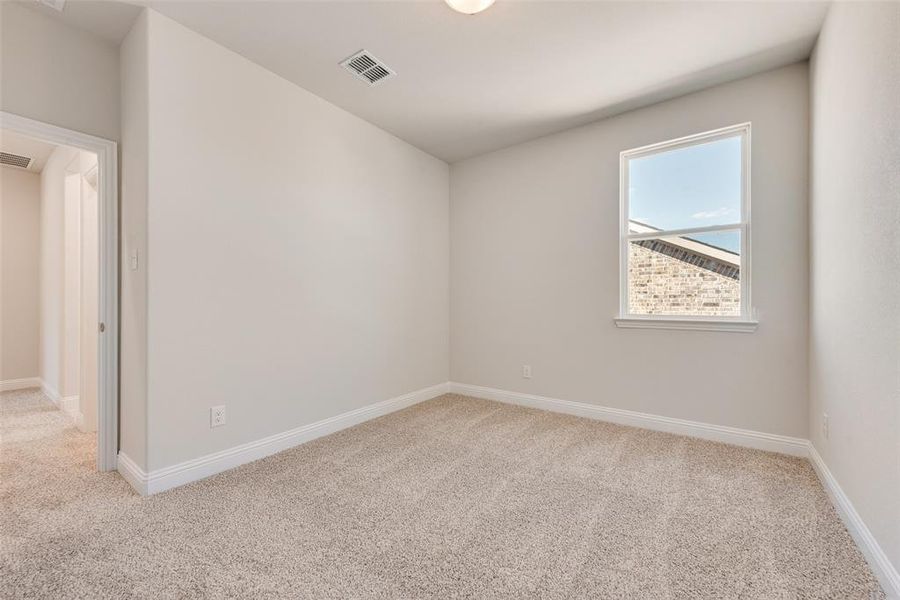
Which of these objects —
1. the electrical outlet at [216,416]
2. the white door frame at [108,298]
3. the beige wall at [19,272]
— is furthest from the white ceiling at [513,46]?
the beige wall at [19,272]

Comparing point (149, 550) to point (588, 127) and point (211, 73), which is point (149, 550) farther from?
point (588, 127)

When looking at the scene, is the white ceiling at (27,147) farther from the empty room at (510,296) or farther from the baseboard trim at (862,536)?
the baseboard trim at (862,536)

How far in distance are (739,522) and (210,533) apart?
2392 millimetres

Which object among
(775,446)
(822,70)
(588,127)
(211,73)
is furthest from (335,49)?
(775,446)

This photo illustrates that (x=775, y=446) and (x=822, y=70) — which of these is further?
(x=775, y=446)

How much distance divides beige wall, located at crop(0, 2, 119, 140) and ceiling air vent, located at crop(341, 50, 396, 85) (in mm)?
1382

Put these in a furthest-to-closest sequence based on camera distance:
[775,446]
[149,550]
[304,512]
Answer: [775,446], [304,512], [149,550]

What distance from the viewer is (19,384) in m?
4.41

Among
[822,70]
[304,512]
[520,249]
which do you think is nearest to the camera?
[304,512]

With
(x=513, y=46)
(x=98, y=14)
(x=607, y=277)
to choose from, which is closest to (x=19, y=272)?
(x=98, y=14)

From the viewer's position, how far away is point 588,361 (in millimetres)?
3357

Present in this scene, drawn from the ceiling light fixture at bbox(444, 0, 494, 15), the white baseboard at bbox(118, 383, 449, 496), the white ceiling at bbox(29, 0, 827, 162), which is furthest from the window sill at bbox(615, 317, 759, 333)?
the ceiling light fixture at bbox(444, 0, 494, 15)

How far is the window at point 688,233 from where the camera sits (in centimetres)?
272

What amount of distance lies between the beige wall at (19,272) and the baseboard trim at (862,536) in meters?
7.13
